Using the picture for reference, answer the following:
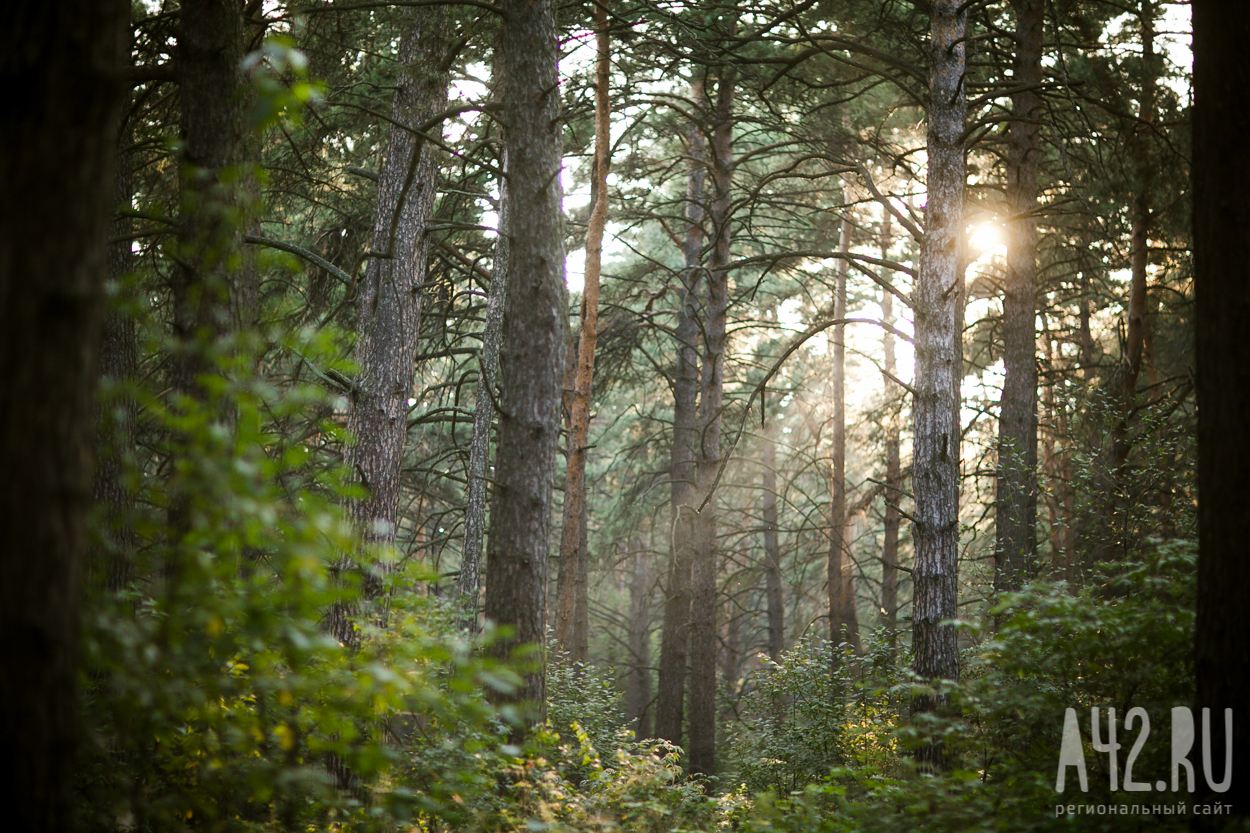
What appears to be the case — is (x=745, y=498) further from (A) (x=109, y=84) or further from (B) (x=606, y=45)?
(A) (x=109, y=84)

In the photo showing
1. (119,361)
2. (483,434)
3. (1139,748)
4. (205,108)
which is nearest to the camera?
(1139,748)

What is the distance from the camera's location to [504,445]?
5914 mm

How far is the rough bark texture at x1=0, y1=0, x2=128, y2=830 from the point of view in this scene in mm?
2230

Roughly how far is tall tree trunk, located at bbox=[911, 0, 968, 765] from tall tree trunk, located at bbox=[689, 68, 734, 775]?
14.9 feet

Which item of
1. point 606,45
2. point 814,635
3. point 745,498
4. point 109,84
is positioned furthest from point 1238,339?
point 745,498

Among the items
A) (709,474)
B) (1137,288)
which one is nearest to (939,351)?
(709,474)

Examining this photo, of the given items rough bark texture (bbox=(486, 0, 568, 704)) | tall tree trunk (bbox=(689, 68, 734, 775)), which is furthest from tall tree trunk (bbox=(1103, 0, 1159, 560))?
rough bark texture (bbox=(486, 0, 568, 704))

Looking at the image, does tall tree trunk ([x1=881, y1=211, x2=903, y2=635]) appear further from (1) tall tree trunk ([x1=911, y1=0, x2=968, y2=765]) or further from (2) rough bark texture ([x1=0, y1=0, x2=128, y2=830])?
(2) rough bark texture ([x1=0, y1=0, x2=128, y2=830])

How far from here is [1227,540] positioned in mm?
4059

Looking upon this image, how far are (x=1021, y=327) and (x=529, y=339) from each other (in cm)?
818

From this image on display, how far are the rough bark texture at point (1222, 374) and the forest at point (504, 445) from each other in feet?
0.07

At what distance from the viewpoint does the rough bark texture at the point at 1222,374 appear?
13.0 ft

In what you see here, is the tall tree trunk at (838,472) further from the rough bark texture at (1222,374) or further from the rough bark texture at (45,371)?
the rough bark texture at (45,371)

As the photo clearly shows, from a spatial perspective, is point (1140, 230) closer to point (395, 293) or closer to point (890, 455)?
point (890, 455)
